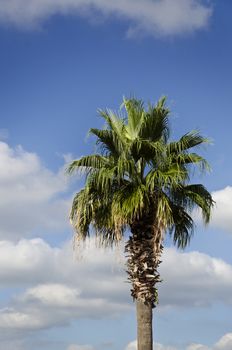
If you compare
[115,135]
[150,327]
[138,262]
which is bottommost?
[150,327]

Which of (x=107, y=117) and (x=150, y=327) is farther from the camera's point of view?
(x=107, y=117)

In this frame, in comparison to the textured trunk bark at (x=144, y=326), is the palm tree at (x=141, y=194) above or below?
above

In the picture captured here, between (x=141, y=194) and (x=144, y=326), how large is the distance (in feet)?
12.9

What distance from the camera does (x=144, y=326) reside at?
25.8 metres

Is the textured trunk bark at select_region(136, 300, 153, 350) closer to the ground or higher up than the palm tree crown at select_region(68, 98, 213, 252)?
closer to the ground

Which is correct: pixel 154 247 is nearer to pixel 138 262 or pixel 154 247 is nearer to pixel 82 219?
pixel 138 262

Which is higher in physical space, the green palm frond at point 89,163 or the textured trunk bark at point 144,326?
the green palm frond at point 89,163

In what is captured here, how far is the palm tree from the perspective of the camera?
2614 cm

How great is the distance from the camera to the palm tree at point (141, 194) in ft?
85.8

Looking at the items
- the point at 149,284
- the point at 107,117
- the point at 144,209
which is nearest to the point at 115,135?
the point at 107,117

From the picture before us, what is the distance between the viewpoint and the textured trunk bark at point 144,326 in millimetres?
25719

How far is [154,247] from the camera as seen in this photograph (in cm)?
2638

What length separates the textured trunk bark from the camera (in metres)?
25.7

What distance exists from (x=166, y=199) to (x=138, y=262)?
209cm
